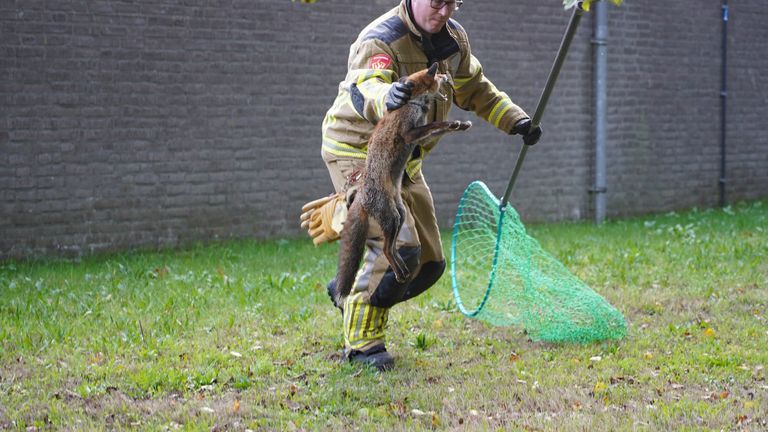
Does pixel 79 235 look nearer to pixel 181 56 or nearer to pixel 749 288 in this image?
pixel 181 56

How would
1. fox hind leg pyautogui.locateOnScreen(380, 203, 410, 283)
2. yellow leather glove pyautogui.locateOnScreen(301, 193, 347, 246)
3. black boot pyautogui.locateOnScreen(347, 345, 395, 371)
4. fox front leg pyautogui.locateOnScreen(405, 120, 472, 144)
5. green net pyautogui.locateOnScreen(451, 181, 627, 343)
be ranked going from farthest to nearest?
green net pyautogui.locateOnScreen(451, 181, 627, 343), black boot pyautogui.locateOnScreen(347, 345, 395, 371), yellow leather glove pyautogui.locateOnScreen(301, 193, 347, 246), fox hind leg pyautogui.locateOnScreen(380, 203, 410, 283), fox front leg pyautogui.locateOnScreen(405, 120, 472, 144)

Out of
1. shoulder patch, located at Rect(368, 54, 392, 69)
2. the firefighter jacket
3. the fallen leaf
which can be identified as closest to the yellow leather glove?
the firefighter jacket

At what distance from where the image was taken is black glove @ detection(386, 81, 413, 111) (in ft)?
12.4

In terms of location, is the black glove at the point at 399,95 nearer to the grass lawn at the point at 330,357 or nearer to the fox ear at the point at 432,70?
the fox ear at the point at 432,70

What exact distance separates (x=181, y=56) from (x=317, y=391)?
228 inches

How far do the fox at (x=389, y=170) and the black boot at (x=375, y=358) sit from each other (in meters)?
1.18

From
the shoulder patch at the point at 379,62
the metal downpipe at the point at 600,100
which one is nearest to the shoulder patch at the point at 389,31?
the shoulder patch at the point at 379,62

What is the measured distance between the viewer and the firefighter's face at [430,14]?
4688 mm

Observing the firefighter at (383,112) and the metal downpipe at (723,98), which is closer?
the firefighter at (383,112)

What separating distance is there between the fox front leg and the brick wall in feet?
20.6

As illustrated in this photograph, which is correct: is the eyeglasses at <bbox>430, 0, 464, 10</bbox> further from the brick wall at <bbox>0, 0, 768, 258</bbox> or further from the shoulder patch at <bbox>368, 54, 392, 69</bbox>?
the brick wall at <bbox>0, 0, 768, 258</bbox>

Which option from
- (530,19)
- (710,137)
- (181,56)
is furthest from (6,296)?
(710,137)

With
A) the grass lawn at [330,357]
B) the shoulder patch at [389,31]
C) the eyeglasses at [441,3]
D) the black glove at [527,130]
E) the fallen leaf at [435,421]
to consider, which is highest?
the eyeglasses at [441,3]

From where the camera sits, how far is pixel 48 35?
891cm
